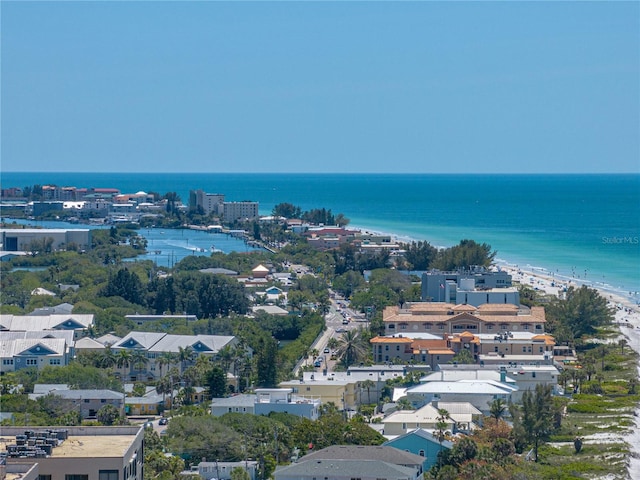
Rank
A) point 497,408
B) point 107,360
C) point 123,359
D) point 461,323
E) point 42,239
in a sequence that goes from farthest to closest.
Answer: point 42,239 → point 461,323 → point 123,359 → point 107,360 → point 497,408

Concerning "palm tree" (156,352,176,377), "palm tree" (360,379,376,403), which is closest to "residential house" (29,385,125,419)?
"palm tree" (156,352,176,377)

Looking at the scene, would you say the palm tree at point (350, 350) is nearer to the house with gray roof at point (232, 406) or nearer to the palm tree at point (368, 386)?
the palm tree at point (368, 386)

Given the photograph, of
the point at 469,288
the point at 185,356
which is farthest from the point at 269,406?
the point at 469,288

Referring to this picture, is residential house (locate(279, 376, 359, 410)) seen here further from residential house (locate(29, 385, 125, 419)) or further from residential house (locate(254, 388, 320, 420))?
residential house (locate(29, 385, 125, 419))

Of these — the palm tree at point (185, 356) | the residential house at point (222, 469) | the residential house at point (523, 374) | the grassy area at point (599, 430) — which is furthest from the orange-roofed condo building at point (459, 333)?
the residential house at point (222, 469)

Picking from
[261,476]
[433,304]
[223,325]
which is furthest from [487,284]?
[261,476]

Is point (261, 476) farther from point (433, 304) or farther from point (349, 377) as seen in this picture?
point (433, 304)

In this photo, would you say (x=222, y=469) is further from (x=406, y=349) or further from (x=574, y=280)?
(x=574, y=280)

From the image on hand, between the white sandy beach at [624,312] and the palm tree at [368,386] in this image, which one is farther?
the palm tree at [368,386]
